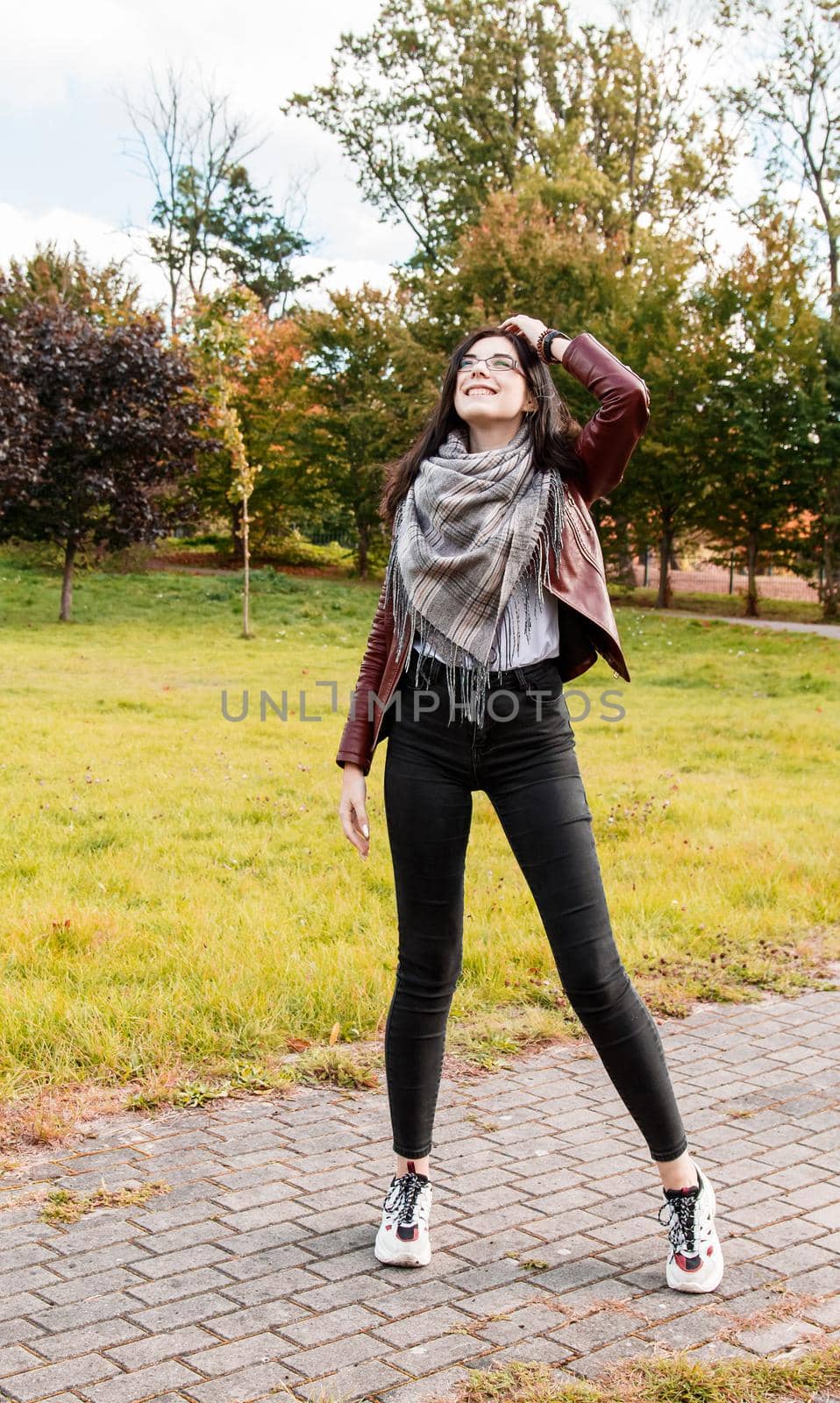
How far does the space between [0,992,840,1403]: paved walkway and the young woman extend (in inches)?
6.3

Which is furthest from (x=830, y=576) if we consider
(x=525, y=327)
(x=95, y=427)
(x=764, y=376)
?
(x=525, y=327)

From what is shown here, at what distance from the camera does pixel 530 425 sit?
3057 mm

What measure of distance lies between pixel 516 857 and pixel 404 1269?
98cm

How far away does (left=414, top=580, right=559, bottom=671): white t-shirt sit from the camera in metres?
2.87

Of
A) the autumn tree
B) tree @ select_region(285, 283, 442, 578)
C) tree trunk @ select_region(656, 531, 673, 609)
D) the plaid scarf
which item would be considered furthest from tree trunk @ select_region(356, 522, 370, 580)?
the plaid scarf

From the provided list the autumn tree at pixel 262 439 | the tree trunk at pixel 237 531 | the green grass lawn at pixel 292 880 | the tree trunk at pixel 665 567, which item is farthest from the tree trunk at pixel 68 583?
the tree trunk at pixel 665 567

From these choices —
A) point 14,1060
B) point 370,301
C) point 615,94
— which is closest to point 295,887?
point 14,1060

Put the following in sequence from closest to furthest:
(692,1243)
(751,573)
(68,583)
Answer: (692,1243) → (68,583) → (751,573)

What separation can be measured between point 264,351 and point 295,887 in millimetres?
29802

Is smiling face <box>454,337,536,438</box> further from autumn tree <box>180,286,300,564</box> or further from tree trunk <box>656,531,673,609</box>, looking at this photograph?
autumn tree <box>180,286,300,564</box>

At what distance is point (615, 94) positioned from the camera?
33.1m

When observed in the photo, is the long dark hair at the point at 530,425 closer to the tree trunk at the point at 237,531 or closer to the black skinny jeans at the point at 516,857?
the black skinny jeans at the point at 516,857

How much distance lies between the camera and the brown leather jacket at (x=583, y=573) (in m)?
2.88

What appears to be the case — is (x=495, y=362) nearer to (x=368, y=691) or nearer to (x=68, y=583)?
(x=368, y=691)
